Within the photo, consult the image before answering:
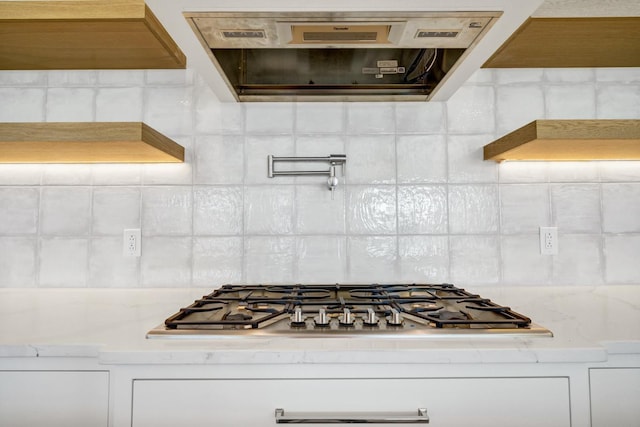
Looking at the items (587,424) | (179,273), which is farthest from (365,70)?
(587,424)

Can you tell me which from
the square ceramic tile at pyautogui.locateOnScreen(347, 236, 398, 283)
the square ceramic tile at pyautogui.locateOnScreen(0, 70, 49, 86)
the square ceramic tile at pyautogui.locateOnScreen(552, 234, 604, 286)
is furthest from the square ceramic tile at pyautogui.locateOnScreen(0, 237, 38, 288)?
the square ceramic tile at pyautogui.locateOnScreen(552, 234, 604, 286)

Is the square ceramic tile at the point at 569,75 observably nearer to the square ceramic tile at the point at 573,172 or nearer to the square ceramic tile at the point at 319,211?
the square ceramic tile at the point at 573,172

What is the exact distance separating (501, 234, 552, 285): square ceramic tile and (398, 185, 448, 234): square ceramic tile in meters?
0.24

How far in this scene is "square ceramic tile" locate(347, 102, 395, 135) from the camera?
1450 millimetres

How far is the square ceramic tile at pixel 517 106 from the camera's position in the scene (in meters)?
1.46

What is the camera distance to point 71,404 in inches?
30.6

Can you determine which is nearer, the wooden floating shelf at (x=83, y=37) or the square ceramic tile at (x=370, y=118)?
the wooden floating shelf at (x=83, y=37)

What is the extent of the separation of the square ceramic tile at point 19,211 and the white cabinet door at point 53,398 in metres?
0.84

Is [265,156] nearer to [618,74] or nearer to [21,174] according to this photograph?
[21,174]

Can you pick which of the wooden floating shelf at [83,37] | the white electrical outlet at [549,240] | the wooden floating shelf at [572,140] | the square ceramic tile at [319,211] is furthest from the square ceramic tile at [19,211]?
the white electrical outlet at [549,240]

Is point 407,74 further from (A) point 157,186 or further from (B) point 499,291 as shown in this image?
(A) point 157,186

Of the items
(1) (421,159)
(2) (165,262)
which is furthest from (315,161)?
(2) (165,262)

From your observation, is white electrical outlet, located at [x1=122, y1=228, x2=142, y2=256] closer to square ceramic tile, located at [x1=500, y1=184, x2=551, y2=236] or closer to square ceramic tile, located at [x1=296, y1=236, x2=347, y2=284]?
square ceramic tile, located at [x1=296, y1=236, x2=347, y2=284]

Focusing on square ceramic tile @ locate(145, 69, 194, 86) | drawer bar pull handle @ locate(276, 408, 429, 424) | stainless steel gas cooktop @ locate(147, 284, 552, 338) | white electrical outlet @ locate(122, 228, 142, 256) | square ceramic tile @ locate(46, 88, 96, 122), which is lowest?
drawer bar pull handle @ locate(276, 408, 429, 424)
